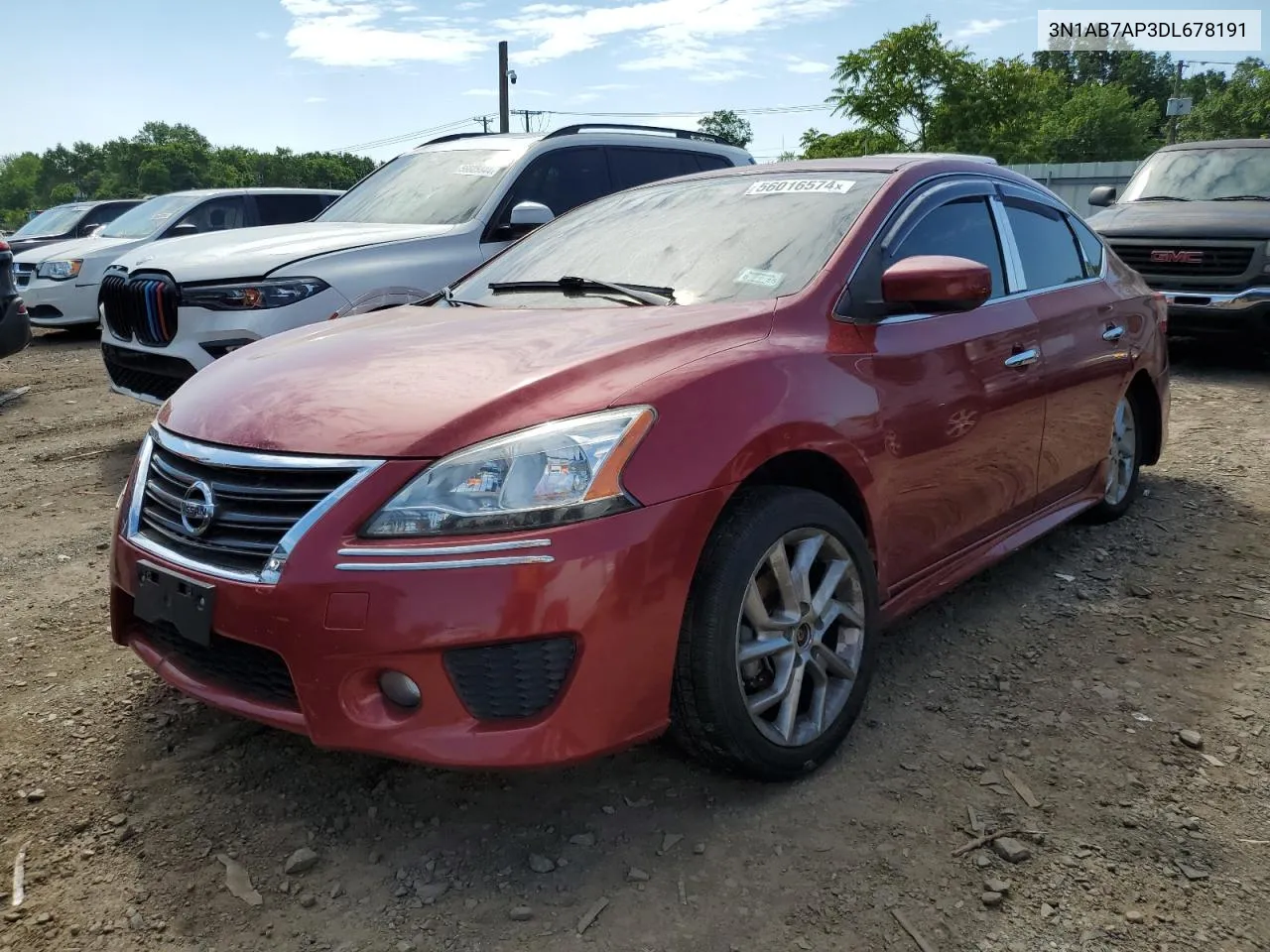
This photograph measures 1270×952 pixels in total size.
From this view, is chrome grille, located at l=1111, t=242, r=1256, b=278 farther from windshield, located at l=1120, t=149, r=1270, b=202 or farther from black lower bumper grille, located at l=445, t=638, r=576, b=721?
black lower bumper grille, located at l=445, t=638, r=576, b=721

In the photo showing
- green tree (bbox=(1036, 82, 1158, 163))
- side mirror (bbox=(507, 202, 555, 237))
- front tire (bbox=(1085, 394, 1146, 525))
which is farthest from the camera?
green tree (bbox=(1036, 82, 1158, 163))

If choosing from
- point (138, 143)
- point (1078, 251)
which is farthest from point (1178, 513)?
point (138, 143)

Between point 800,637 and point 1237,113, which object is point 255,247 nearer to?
point 800,637

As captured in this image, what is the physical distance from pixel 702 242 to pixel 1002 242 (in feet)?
3.82

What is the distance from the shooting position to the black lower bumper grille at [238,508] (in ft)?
7.04

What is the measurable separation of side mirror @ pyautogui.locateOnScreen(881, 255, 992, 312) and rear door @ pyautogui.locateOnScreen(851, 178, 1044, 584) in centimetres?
9

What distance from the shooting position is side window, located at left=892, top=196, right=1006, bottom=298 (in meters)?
3.16

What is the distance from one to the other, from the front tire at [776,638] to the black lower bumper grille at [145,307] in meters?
3.99

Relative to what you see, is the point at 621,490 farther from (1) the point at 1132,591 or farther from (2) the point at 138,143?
(2) the point at 138,143

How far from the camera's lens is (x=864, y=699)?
2.76 metres

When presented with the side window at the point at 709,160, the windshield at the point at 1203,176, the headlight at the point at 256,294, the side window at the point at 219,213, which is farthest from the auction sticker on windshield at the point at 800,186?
the side window at the point at 219,213

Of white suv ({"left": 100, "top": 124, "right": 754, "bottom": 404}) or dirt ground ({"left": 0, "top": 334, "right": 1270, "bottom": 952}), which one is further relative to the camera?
white suv ({"left": 100, "top": 124, "right": 754, "bottom": 404})

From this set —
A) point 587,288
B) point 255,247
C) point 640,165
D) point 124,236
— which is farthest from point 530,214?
point 124,236

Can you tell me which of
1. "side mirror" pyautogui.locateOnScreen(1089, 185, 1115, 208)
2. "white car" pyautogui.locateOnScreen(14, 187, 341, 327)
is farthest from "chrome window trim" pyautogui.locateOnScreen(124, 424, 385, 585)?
"side mirror" pyautogui.locateOnScreen(1089, 185, 1115, 208)
